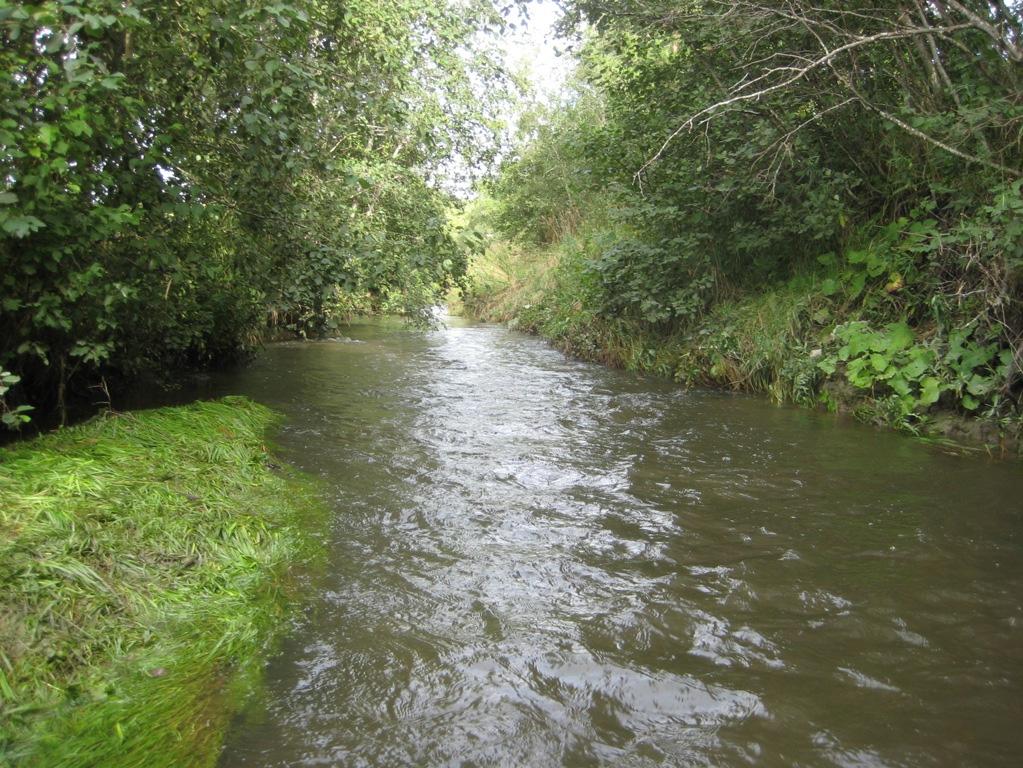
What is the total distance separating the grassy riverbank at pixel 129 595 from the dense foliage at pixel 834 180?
5125mm

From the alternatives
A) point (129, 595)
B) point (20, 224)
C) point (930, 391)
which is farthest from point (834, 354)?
point (20, 224)

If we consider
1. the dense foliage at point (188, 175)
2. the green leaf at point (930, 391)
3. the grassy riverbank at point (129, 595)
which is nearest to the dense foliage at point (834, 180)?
the green leaf at point (930, 391)

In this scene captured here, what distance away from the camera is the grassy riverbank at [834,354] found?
7.18 meters

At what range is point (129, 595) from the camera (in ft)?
11.3

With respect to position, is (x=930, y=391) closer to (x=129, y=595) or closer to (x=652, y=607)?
(x=652, y=607)

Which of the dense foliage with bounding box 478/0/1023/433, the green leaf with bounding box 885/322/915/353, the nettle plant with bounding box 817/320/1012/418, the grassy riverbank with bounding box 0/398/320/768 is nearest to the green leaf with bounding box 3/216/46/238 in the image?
the grassy riverbank with bounding box 0/398/320/768

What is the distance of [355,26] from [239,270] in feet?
10.2

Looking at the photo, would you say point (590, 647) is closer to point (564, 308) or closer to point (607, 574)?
point (607, 574)

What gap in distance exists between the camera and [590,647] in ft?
11.5

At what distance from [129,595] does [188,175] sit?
12.6 ft

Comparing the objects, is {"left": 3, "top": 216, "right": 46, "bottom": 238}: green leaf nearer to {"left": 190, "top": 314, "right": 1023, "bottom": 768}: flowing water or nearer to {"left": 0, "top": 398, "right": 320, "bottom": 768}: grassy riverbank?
{"left": 0, "top": 398, "right": 320, "bottom": 768}: grassy riverbank

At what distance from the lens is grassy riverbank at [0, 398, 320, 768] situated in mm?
2664

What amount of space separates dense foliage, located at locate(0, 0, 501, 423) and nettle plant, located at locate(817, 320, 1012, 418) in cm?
518

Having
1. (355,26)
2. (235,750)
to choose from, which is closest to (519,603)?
(235,750)
